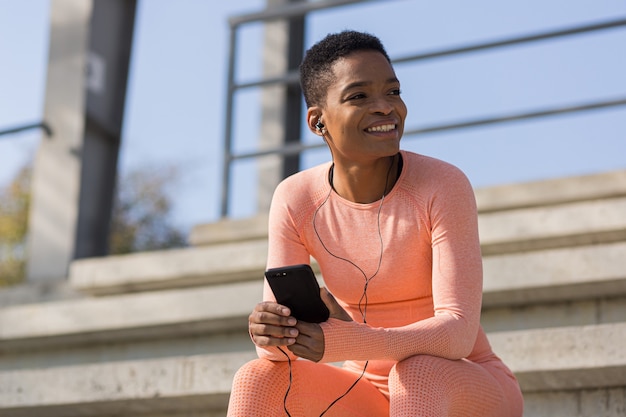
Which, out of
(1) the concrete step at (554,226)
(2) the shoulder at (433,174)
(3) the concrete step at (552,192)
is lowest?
(1) the concrete step at (554,226)

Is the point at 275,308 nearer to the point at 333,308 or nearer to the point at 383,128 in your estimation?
the point at 333,308

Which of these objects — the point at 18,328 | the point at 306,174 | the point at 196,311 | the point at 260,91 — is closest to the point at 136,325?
the point at 196,311

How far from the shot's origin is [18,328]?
376cm

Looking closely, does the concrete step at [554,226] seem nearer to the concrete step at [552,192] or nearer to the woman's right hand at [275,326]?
the concrete step at [552,192]

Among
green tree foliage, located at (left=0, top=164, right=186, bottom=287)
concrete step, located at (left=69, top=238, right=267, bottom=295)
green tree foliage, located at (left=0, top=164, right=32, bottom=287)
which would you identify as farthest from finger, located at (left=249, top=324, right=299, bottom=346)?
green tree foliage, located at (left=0, top=164, right=32, bottom=287)

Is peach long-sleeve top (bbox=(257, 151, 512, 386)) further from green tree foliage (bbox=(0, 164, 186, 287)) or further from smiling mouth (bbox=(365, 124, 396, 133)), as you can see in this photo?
green tree foliage (bbox=(0, 164, 186, 287))

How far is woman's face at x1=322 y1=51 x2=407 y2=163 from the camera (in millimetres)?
2260

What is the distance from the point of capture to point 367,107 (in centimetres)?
226

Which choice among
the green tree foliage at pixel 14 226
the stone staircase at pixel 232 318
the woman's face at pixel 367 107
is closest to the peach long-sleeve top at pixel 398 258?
the woman's face at pixel 367 107

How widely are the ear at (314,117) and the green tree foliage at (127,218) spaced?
922 centimetres

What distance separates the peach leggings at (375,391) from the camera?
1.99m

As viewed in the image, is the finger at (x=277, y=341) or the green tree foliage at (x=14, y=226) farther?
the green tree foliage at (x=14, y=226)

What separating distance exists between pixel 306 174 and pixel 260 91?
3.08m

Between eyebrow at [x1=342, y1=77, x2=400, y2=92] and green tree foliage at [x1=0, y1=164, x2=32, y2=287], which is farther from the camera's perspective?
green tree foliage at [x1=0, y1=164, x2=32, y2=287]
